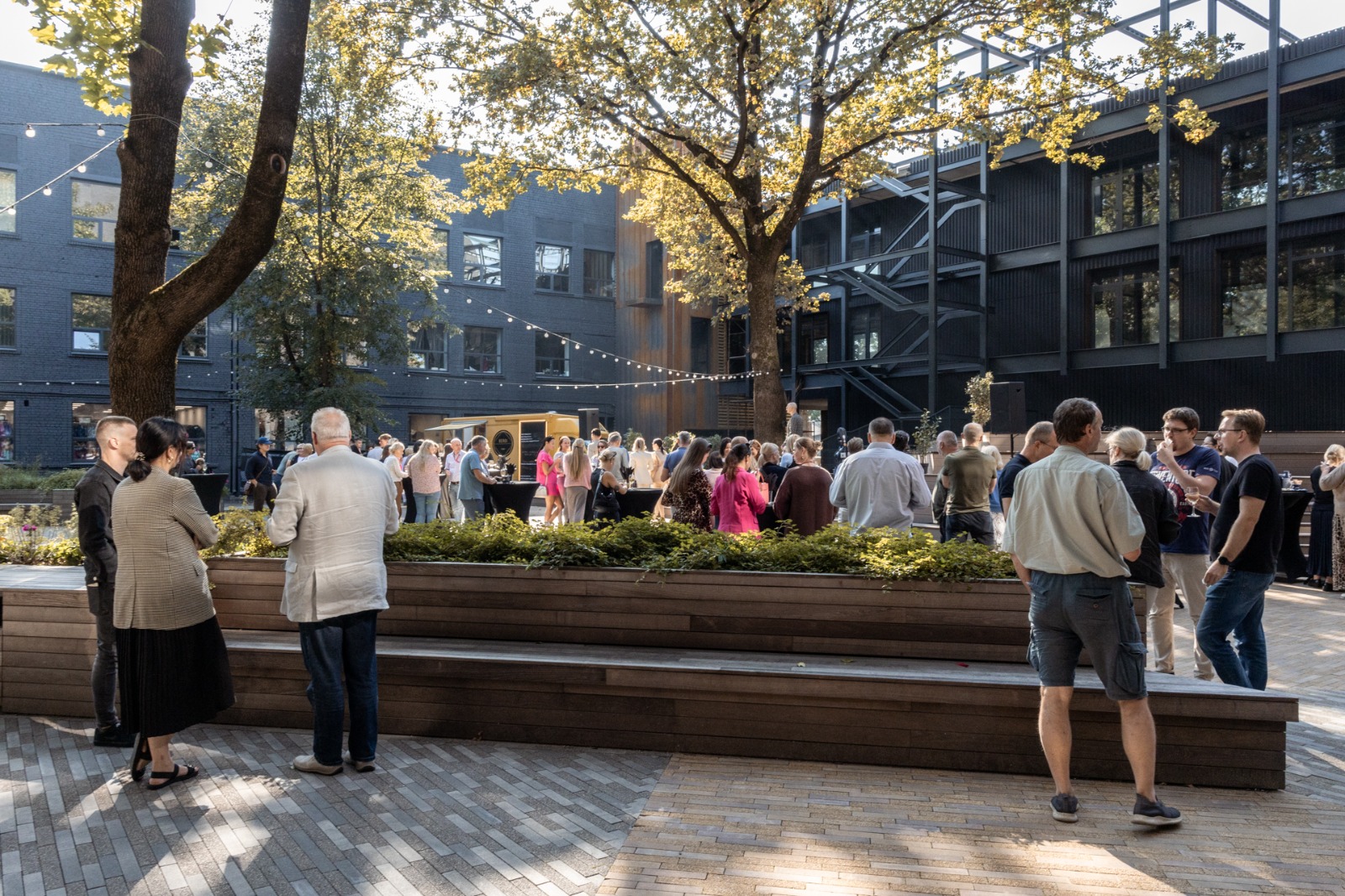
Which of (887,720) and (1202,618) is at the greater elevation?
(1202,618)

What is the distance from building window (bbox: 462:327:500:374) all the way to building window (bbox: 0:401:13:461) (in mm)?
13668

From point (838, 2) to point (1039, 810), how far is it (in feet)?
32.3

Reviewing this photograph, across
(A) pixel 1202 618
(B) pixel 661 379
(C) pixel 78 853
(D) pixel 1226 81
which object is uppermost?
(D) pixel 1226 81

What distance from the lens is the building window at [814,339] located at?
32875mm

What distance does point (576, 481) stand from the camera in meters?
13.5

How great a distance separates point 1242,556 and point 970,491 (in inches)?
103

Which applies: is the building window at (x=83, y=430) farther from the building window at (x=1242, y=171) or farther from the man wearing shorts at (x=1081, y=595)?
the man wearing shorts at (x=1081, y=595)

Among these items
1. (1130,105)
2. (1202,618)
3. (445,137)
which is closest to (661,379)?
(1130,105)

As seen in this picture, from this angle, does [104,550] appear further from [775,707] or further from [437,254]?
[437,254]

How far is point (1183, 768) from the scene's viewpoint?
480 centimetres

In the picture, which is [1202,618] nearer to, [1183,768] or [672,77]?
[1183,768]

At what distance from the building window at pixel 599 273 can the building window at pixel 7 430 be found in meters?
19.1

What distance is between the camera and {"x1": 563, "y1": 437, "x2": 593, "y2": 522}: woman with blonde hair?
13.5 metres

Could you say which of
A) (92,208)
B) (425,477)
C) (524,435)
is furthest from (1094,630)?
(92,208)
